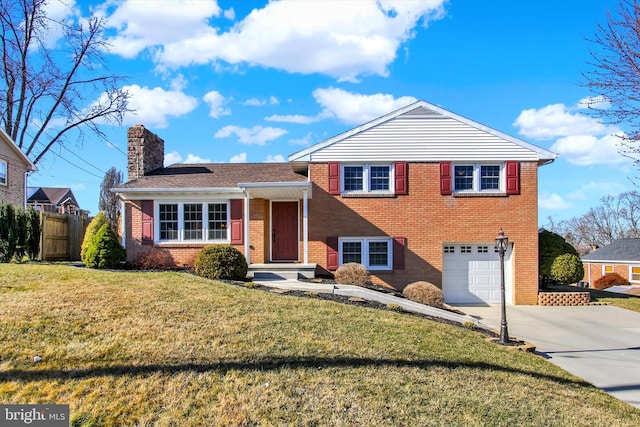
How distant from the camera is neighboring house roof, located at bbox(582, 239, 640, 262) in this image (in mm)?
31673

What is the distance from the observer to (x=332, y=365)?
543cm

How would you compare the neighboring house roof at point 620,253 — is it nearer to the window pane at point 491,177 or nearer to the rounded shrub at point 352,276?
the window pane at point 491,177

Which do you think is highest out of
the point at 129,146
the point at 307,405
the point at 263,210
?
the point at 129,146

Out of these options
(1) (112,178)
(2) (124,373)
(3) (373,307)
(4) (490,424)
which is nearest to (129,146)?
(3) (373,307)

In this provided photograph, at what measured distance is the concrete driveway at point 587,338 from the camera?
6.90 metres

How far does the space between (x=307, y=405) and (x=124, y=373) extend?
7.20ft

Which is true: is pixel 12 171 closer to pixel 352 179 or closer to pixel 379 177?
pixel 352 179

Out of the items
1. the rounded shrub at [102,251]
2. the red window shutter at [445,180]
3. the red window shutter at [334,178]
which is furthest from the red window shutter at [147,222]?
the red window shutter at [445,180]

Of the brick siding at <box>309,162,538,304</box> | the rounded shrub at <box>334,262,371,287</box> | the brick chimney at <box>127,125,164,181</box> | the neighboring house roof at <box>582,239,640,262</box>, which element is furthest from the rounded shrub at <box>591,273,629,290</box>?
the brick chimney at <box>127,125,164,181</box>

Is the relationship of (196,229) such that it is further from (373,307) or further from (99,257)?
(373,307)

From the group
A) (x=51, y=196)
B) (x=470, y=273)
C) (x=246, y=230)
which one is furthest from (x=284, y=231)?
(x=51, y=196)

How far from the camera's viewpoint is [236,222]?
14.5 meters

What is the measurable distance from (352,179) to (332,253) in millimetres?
2698

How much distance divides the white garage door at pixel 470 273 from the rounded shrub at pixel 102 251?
10.9m
